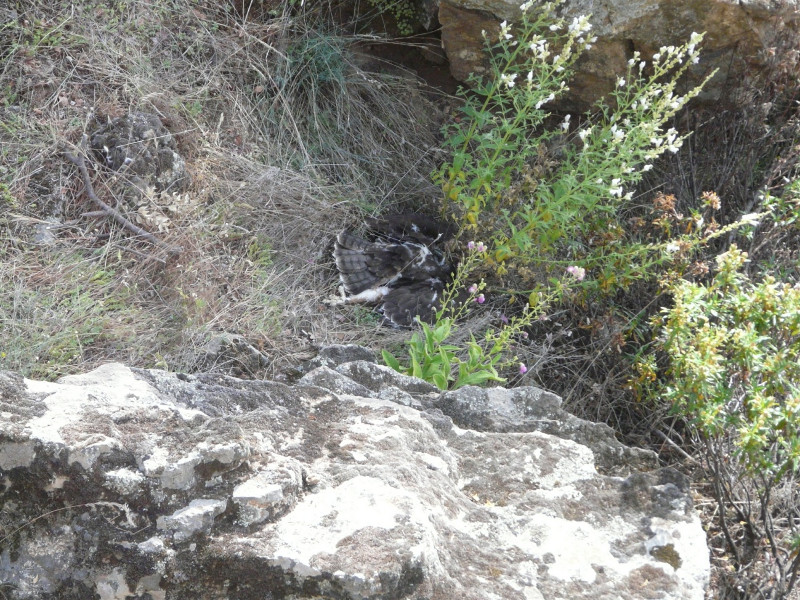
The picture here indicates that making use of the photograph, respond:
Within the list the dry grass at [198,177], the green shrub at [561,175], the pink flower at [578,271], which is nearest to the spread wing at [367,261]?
the dry grass at [198,177]

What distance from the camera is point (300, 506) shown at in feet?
6.21

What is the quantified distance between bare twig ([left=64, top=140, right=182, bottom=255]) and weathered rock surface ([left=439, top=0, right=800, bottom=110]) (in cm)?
203

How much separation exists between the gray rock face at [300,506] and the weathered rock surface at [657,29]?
2.75 metres

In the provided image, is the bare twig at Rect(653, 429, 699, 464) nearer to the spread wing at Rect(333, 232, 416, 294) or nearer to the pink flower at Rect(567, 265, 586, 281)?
the pink flower at Rect(567, 265, 586, 281)

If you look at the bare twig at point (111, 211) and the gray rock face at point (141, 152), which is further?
the gray rock face at point (141, 152)

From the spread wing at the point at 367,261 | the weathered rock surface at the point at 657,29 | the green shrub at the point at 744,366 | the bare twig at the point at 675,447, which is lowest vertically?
the bare twig at the point at 675,447

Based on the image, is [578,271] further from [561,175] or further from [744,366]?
[744,366]

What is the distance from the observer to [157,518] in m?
1.82

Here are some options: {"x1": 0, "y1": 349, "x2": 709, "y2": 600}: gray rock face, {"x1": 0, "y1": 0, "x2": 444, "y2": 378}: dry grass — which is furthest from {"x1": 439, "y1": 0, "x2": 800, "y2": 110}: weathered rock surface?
{"x1": 0, "y1": 349, "x2": 709, "y2": 600}: gray rock face

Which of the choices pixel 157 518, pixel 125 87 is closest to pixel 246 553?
pixel 157 518

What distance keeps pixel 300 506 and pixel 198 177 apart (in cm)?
276

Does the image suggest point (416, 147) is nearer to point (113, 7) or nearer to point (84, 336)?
point (113, 7)

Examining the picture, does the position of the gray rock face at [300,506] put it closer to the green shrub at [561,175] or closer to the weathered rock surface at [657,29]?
the green shrub at [561,175]

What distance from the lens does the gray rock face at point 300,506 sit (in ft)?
5.84
